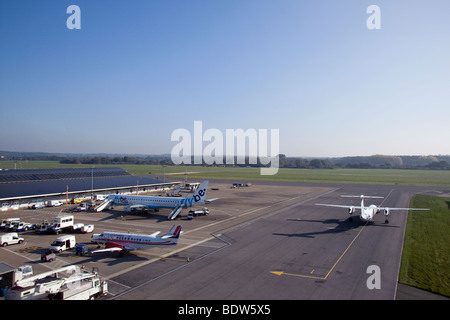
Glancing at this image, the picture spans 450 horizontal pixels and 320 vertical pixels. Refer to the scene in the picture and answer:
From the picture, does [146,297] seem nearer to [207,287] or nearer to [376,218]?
[207,287]

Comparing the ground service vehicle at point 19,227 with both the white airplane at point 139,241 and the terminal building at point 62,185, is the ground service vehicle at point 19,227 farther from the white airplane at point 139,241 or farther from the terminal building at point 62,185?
the white airplane at point 139,241

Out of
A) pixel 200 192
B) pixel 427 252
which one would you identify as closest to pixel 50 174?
pixel 200 192

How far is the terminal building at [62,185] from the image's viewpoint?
241 ft

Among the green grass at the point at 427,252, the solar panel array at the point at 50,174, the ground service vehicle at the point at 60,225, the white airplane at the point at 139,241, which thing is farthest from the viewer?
the solar panel array at the point at 50,174

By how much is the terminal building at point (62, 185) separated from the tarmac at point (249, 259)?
785 centimetres

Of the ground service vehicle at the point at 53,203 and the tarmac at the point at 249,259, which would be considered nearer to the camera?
the tarmac at the point at 249,259

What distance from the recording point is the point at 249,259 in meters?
36.8

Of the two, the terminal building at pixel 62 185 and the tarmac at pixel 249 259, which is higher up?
the terminal building at pixel 62 185

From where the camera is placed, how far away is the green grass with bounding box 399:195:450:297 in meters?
30.3

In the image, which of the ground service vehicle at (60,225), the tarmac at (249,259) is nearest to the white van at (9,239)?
the tarmac at (249,259)

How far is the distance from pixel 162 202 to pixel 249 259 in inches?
1424

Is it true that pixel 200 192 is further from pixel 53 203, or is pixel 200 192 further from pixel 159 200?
pixel 53 203

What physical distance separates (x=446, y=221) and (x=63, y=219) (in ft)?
246
